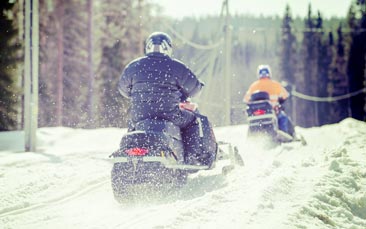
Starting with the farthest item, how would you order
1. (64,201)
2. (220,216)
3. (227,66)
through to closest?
(227,66)
(64,201)
(220,216)

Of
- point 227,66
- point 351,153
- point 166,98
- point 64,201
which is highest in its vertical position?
point 227,66

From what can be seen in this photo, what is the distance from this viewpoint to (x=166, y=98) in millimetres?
5711

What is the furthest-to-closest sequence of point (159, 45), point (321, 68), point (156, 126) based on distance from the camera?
point (321, 68) < point (159, 45) < point (156, 126)

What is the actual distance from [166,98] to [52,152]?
167 inches

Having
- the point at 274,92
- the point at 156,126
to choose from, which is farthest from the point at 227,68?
the point at 156,126

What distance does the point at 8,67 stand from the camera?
1673 cm

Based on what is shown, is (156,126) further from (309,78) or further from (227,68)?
(309,78)

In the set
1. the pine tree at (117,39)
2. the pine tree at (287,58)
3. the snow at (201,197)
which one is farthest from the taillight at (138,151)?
the pine tree at (287,58)

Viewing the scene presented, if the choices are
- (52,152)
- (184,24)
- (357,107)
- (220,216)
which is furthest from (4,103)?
(184,24)

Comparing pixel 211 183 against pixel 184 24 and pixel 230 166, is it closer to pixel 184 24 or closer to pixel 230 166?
pixel 230 166

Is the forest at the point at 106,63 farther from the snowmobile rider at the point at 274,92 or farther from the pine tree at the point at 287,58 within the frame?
the pine tree at the point at 287,58

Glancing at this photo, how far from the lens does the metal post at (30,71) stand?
960cm

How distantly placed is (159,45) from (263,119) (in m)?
4.68

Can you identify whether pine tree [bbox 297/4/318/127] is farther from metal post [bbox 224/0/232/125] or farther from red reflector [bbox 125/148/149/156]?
red reflector [bbox 125/148/149/156]
